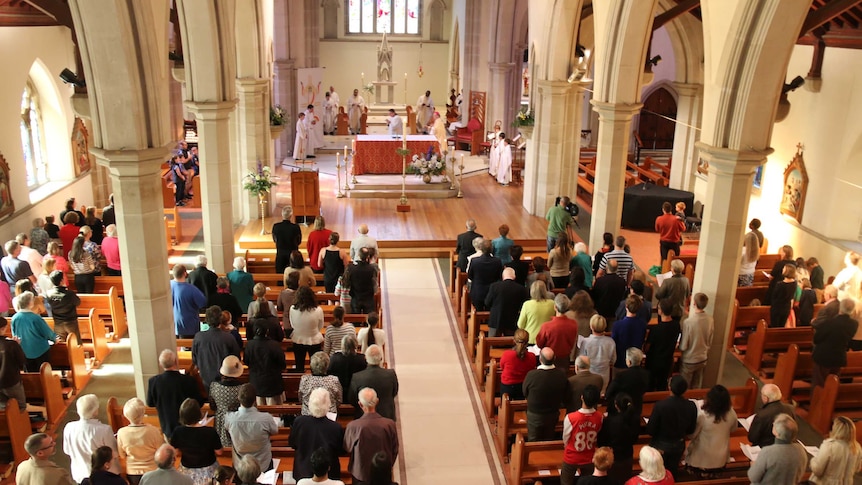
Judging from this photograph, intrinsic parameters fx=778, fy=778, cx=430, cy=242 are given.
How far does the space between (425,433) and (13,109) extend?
33.7 feet

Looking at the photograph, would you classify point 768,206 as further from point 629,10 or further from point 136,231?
point 136,231

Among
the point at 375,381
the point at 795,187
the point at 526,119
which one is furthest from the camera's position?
the point at 526,119

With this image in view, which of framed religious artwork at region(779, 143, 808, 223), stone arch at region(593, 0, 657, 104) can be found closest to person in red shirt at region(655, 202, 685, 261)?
stone arch at region(593, 0, 657, 104)

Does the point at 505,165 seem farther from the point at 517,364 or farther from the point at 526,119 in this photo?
the point at 517,364

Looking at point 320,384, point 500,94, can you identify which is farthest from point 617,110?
point 500,94

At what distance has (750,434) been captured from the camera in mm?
6582

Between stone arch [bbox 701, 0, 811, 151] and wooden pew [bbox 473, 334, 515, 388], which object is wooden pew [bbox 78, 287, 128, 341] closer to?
wooden pew [bbox 473, 334, 515, 388]

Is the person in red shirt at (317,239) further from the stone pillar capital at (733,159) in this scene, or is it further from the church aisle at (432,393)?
the stone pillar capital at (733,159)

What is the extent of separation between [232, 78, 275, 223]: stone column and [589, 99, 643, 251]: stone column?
658 centimetres

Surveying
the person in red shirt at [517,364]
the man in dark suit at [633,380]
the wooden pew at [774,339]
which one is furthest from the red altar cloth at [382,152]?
the man in dark suit at [633,380]

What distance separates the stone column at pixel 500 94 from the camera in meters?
22.7

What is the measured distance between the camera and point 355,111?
84.4 ft

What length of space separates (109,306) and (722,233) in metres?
7.86

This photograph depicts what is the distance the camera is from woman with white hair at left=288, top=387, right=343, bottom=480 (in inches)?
238
